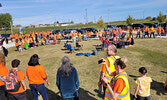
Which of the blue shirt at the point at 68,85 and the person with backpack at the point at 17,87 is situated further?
the person with backpack at the point at 17,87

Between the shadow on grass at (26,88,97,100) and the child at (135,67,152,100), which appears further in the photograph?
the shadow on grass at (26,88,97,100)

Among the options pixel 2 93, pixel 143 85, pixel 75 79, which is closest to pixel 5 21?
pixel 2 93

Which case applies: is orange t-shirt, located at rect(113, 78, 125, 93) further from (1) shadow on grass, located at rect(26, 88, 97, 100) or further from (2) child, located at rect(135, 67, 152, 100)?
(1) shadow on grass, located at rect(26, 88, 97, 100)

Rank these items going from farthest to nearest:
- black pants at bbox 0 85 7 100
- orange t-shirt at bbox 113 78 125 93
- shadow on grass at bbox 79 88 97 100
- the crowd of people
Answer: shadow on grass at bbox 79 88 97 100, black pants at bbox 0 85 7 100, the crowd of people, orange t-shirt at bbox 113 78 125 93

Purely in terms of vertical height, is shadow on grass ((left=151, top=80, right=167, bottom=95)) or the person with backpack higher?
the person with backpack

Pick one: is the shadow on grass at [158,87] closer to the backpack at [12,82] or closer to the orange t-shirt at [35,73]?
the orange t-shirt at [35,73]

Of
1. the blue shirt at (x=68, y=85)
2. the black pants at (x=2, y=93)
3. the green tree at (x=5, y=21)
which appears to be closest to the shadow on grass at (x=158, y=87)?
the blue shirt at (x=68, y=85)

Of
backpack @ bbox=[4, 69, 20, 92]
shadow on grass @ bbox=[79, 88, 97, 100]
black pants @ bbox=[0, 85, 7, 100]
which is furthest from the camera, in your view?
shadow on grass @ bbox=[79, 88, 97, 100]

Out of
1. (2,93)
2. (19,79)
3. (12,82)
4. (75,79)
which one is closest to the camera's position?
(75,79)

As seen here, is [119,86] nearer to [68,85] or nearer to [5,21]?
[68,85]

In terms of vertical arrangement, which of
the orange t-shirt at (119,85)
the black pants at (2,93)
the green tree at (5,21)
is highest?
the green tree at (5,21)

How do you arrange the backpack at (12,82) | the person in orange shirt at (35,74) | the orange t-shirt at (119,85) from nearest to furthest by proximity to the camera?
the orange t-shirt at (119,85)
the backpack at (12,82)
the person in orange shirt at (35,74)

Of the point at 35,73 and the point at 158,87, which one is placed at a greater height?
the point at 35,73

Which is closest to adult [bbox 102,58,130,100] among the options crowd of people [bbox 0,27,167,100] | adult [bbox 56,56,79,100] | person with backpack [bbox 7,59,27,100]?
crowd of people [bbox 0,27,167,100]
